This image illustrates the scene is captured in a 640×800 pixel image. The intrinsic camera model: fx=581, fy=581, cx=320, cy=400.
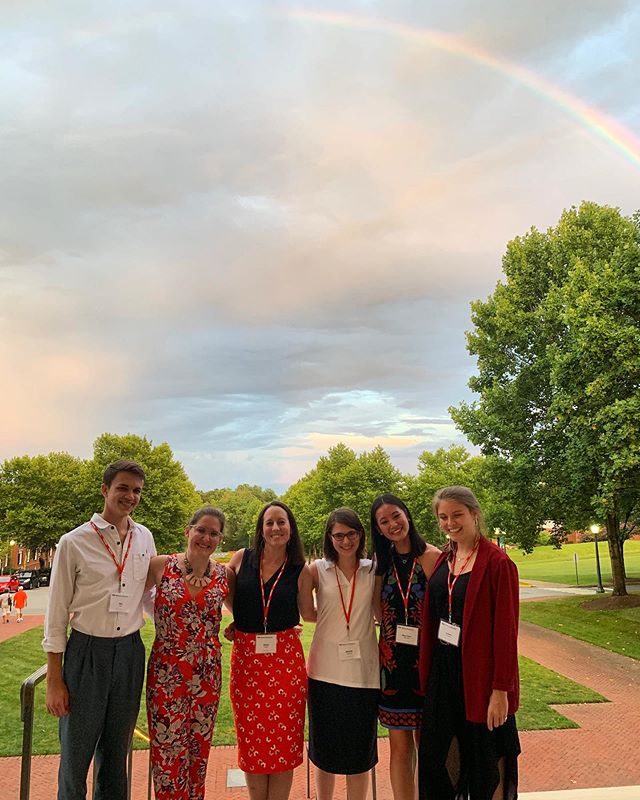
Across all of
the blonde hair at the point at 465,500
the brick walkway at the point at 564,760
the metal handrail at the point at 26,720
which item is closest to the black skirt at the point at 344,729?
the blonde hair at the point at 465,500

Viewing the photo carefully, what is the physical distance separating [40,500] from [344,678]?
162 ft

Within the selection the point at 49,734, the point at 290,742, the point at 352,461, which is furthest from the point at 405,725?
the point at 352,461

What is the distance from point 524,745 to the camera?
7.66m

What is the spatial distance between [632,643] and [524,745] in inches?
363

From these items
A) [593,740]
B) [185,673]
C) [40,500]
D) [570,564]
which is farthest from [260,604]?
[40,500]

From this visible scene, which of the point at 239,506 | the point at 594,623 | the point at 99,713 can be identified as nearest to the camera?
the point at 99,713

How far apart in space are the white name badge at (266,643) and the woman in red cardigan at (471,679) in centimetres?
94

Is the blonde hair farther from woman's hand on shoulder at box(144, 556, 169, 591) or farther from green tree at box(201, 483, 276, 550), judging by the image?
green tree at box(201, 483, 276, 550)

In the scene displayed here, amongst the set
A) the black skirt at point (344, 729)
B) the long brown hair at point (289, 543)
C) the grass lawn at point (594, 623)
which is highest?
the long brown hair at point (289, 543)

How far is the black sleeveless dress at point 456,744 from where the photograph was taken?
3.24 m

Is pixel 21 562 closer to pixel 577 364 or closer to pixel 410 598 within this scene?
pixel 577 364

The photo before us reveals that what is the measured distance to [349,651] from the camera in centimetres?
379

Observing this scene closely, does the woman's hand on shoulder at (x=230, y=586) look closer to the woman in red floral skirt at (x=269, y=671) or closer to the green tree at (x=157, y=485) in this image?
the woman in red floral skirt at (x=269, y=671)

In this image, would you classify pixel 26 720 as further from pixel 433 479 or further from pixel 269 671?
pixel 433 479
